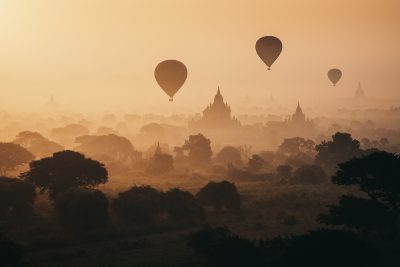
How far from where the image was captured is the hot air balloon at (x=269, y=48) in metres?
122

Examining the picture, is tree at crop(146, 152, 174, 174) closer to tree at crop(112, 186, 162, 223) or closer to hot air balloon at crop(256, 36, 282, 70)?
tree at crop(112, 186, 162, 223)

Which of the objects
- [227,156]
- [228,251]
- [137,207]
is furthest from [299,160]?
[228,251]

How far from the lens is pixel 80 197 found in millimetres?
47844

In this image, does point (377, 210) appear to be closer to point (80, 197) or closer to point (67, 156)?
point (80, 197)

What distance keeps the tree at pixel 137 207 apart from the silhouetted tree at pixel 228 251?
51.2ft

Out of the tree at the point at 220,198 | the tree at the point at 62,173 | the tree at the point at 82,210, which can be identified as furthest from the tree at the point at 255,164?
the tree at the point at 82,210

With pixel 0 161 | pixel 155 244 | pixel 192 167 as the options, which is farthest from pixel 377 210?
pixel 192 167

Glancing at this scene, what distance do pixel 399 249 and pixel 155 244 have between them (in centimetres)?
2222

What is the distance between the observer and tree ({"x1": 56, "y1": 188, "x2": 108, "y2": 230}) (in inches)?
1850

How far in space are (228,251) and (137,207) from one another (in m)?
19.3

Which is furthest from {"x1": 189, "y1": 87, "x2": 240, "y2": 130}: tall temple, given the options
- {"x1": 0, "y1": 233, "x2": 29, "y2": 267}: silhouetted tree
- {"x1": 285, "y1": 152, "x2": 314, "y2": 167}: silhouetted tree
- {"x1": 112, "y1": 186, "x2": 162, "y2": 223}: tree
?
{"x1": 0, "y1": 233, "x2": 29, "y2": 267}: silhouetted tree

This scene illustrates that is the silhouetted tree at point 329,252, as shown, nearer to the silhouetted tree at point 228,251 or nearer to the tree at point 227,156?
the silhouetted tree at point 228,251

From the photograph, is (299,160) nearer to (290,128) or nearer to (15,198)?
(15,198)

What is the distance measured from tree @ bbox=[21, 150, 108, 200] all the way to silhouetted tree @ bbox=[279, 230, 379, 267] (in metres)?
34.8
